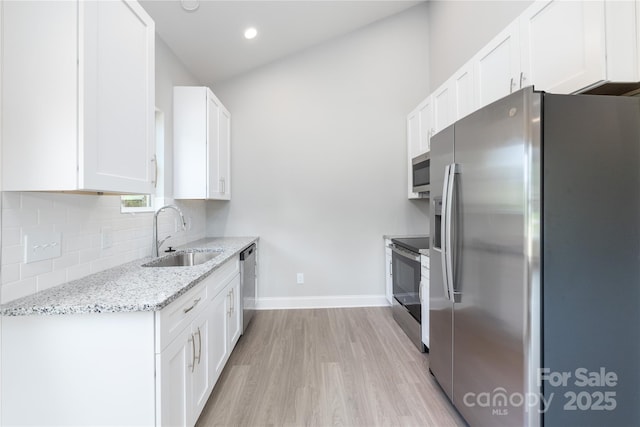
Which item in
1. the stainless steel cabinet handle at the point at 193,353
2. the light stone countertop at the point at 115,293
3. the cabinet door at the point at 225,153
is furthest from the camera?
the cabinet door at the point at 225,153

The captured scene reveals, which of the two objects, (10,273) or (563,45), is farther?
(563,45)

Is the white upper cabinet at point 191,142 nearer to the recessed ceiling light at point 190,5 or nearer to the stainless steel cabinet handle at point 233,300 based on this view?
the recessed ceiling light at point 190,5

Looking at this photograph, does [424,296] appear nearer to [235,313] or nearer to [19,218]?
[235,313]

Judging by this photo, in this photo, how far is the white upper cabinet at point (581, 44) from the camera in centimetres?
127

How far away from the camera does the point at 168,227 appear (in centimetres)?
268

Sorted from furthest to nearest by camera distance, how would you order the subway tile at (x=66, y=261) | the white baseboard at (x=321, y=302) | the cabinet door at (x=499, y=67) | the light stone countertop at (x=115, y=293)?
the white baseboard at (x=321, y=302)
the cabinet door at (x=499, y=67)
the subway tile at (x=66, y=261)
the light stone countertop at (x=115, y=293)

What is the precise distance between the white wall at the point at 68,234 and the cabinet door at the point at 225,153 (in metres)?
0.80

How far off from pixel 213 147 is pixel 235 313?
164 centimetres

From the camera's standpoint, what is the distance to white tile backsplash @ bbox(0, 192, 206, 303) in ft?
4.00

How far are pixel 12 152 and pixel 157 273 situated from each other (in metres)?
0.83

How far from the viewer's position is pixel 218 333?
2033 millimetres

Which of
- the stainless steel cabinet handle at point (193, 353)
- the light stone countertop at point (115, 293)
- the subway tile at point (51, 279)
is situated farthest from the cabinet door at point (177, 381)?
the subway tile at point (51, 279)

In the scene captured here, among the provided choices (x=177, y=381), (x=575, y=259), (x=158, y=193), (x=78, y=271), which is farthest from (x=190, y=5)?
(x=575, y=259)

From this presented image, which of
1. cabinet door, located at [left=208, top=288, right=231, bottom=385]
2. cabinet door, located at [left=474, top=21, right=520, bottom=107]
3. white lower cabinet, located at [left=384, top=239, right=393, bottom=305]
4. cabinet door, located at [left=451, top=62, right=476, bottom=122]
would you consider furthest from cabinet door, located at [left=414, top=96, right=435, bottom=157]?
cabinet door, located at [left=208, top=288, right=231, bottom=385]
